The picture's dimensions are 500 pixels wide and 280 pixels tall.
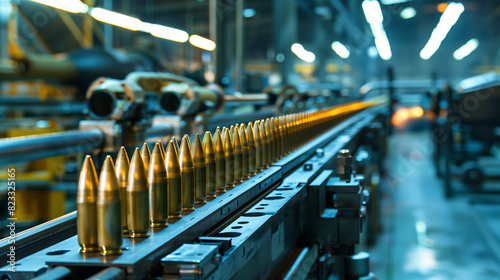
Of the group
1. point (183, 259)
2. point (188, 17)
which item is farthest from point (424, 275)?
point (188, 17)

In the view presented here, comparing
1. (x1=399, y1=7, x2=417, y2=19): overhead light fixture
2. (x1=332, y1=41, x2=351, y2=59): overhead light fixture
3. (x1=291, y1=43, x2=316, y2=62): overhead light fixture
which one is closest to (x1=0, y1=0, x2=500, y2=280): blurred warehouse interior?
(x1=291, y1=43, x2=316, y2=62): overhead light fixture

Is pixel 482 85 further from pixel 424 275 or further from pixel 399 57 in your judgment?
pixel 399 57

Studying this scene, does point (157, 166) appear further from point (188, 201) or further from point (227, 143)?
point (227, 143)

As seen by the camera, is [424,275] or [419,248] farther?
[419,248]

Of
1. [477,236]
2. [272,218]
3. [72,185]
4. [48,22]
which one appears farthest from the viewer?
[48,22]

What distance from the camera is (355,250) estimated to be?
205 centimetres

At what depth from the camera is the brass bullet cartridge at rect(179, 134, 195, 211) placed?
4.07 ft

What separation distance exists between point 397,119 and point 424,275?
16192 millimetres

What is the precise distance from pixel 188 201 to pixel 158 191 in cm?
16

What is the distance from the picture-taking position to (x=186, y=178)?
124cm

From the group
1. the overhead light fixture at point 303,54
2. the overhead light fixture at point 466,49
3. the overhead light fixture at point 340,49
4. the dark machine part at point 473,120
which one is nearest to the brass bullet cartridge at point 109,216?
the dark machine part at point 473,120

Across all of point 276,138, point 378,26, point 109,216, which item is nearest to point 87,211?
point 109,216

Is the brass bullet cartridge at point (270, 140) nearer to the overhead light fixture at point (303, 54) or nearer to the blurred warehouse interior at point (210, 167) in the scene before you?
the blurred warehouse interior at point (210, 167)

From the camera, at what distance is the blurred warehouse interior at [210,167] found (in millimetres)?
1008
